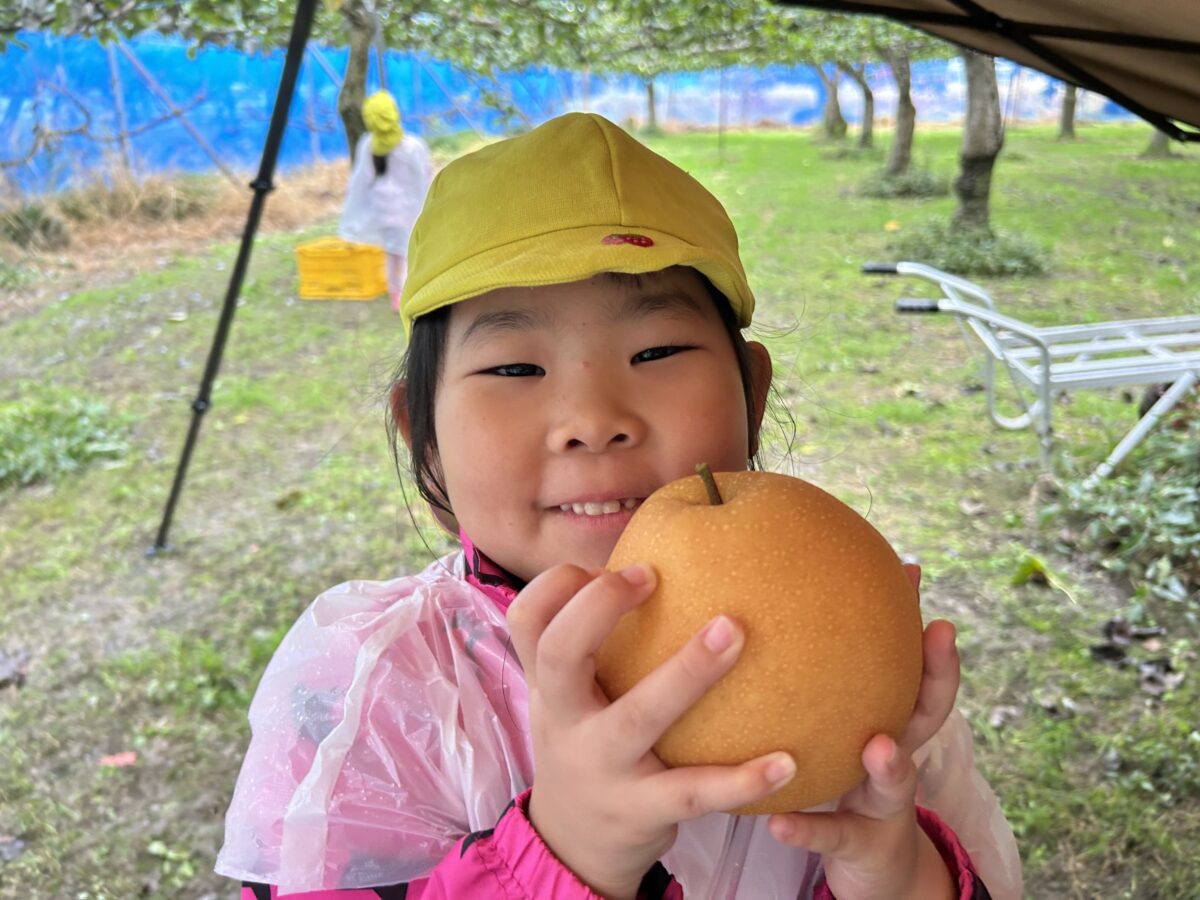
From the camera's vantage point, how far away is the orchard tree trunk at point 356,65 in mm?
6297

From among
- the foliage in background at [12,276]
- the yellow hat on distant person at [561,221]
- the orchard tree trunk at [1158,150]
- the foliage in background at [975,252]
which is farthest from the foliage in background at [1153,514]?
the orchard tree trunk at [1158,150]

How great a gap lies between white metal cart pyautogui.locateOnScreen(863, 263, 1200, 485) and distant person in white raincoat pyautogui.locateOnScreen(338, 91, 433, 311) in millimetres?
4804

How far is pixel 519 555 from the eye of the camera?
1.22 metres

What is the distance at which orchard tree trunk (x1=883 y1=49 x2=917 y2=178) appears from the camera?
575 inches

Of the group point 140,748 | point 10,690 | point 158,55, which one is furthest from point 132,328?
point 158,55

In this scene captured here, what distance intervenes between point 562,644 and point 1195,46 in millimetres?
1533

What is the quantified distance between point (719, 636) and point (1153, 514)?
4079 mm

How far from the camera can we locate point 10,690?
3.48 m

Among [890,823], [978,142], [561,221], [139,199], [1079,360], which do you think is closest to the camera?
[890,823]

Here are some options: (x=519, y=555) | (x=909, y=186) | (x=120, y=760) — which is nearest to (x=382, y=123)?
(x=120, y=760)

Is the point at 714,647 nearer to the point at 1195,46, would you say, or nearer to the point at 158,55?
the point at 1195,46

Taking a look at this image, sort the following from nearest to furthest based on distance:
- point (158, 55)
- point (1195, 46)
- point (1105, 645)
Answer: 1. point (1195, 46)
2. point (1105, 645)
3. point (158, 55)

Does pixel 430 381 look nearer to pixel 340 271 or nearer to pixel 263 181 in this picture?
pixel 263 181

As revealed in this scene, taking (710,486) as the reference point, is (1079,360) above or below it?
below
